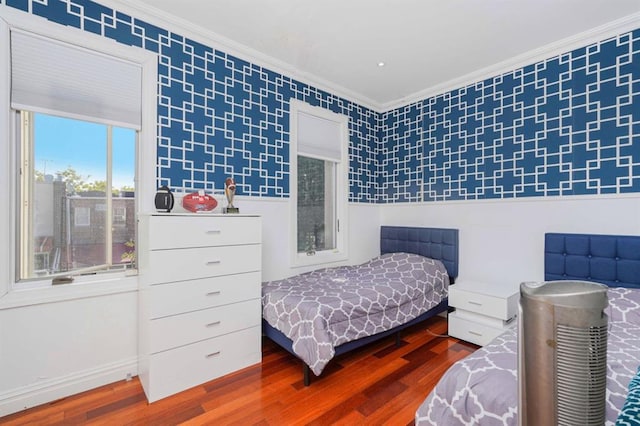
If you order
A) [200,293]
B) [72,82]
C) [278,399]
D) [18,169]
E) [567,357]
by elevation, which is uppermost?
[72,82]

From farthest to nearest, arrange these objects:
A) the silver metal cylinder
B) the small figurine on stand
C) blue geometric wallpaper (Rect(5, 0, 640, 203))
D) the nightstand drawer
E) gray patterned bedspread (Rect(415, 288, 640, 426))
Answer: the nightstand drawer < the small figurine on stand < blue geometric wallpaper (Rect(5, 0, 640, 203)) < gray patterned bedspread (Rect(415, 288, 640, 426)) < the silver metal cylinder

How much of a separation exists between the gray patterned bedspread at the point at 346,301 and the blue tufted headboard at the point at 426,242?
15cm

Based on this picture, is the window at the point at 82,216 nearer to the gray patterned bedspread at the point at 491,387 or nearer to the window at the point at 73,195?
the window at the point at 73,195

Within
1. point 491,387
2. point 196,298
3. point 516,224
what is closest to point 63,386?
point 196,298

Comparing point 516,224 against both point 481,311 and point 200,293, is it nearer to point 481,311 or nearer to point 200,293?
point 481,311

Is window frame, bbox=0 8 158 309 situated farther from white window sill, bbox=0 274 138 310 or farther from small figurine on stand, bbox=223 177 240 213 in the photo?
small figurine on stand, bbox=223 177 240 213

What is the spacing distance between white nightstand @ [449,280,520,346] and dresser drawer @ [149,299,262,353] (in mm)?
1915

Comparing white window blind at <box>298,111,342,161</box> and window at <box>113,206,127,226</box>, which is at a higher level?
white window blind at <box>298,111,342,161</box>

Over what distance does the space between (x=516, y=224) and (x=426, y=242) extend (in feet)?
3.14

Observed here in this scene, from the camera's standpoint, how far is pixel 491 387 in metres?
1.20

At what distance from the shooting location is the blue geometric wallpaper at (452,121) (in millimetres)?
2363

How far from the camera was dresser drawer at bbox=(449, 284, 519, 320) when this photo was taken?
2.57m

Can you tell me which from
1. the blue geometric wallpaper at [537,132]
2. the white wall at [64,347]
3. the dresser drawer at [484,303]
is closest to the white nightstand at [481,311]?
the dresser drawer at [484,303]

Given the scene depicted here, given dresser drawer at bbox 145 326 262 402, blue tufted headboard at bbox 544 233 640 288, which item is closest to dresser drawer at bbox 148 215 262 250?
dresser drawer at bbox 145 326 262 402
